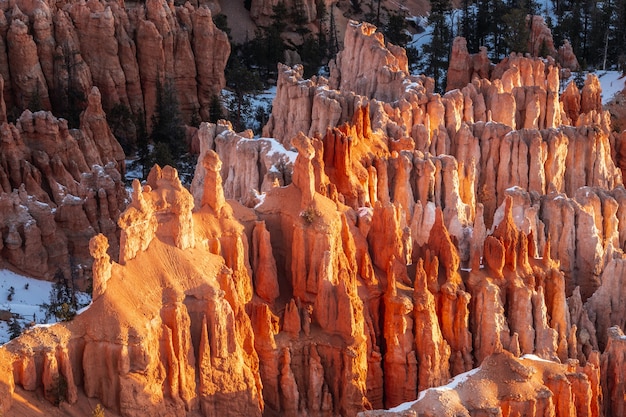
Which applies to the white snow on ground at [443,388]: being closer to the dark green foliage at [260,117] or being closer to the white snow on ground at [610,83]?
the dark green foliage at [260,117]

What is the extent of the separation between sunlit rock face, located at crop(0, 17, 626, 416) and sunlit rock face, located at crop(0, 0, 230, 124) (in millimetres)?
19494

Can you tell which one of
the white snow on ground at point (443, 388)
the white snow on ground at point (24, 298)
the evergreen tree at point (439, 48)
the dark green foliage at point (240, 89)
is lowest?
the white snow on ground at point (24, 298)

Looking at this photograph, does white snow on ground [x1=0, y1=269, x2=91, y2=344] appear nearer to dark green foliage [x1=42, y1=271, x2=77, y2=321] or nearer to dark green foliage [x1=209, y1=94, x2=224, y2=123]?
dark green foliage [x1=42, y1=271, x2=77, y2=321]

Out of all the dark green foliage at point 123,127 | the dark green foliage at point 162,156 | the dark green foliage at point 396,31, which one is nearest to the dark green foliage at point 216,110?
the dark green foliage at point 123,127

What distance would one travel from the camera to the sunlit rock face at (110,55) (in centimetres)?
5700

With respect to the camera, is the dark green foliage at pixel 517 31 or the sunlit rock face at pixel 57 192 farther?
the dark green foliage at pixel 517 31

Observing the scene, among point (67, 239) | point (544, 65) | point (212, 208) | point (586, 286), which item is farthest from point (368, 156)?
point (544, 65)

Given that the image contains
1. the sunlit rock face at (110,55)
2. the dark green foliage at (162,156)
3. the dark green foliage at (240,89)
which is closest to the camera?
the dark green foliage at (162,156)

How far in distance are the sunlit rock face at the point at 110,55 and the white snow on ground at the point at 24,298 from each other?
1516cm

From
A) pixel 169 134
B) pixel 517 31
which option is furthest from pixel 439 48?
pixel 169 134

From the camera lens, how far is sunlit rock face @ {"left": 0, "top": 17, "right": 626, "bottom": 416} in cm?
2433

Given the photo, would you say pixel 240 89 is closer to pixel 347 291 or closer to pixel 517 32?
pixel 517 32

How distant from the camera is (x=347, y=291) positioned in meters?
27.9

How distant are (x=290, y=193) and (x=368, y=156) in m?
7.34
